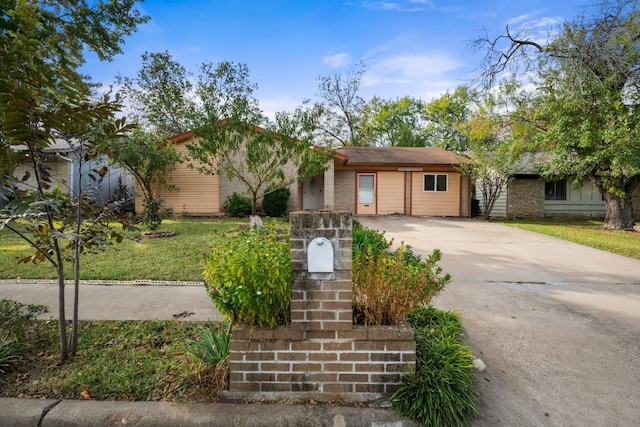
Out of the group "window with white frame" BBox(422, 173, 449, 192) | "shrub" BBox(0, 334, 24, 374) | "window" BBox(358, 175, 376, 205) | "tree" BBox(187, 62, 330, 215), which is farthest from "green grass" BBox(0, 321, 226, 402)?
"window with white frame" BBox(422, 173, 449, 192)

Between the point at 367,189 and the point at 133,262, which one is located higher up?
the point at 367,189

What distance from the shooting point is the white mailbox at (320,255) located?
6.99 feet

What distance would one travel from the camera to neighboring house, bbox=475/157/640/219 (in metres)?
17.9

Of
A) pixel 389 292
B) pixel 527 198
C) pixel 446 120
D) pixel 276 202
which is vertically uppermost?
pixel 446 120

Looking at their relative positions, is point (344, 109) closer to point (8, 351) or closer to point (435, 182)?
point (435, 182)

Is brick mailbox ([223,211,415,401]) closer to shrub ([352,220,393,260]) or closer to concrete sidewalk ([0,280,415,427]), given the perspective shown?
concrete sidewalk ([0,280,415,427])

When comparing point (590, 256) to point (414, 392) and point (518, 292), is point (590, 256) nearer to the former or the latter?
point (518, 292)

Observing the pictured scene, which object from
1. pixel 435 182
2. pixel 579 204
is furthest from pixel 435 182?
pixel 579 204

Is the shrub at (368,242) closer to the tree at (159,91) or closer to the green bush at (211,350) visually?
the green bush at (211,350)

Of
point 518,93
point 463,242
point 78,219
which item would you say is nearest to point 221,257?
point 78,219

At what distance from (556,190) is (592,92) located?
902 cm

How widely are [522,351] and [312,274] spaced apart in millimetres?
2204

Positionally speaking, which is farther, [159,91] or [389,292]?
[159,91]

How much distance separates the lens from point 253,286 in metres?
2.18
